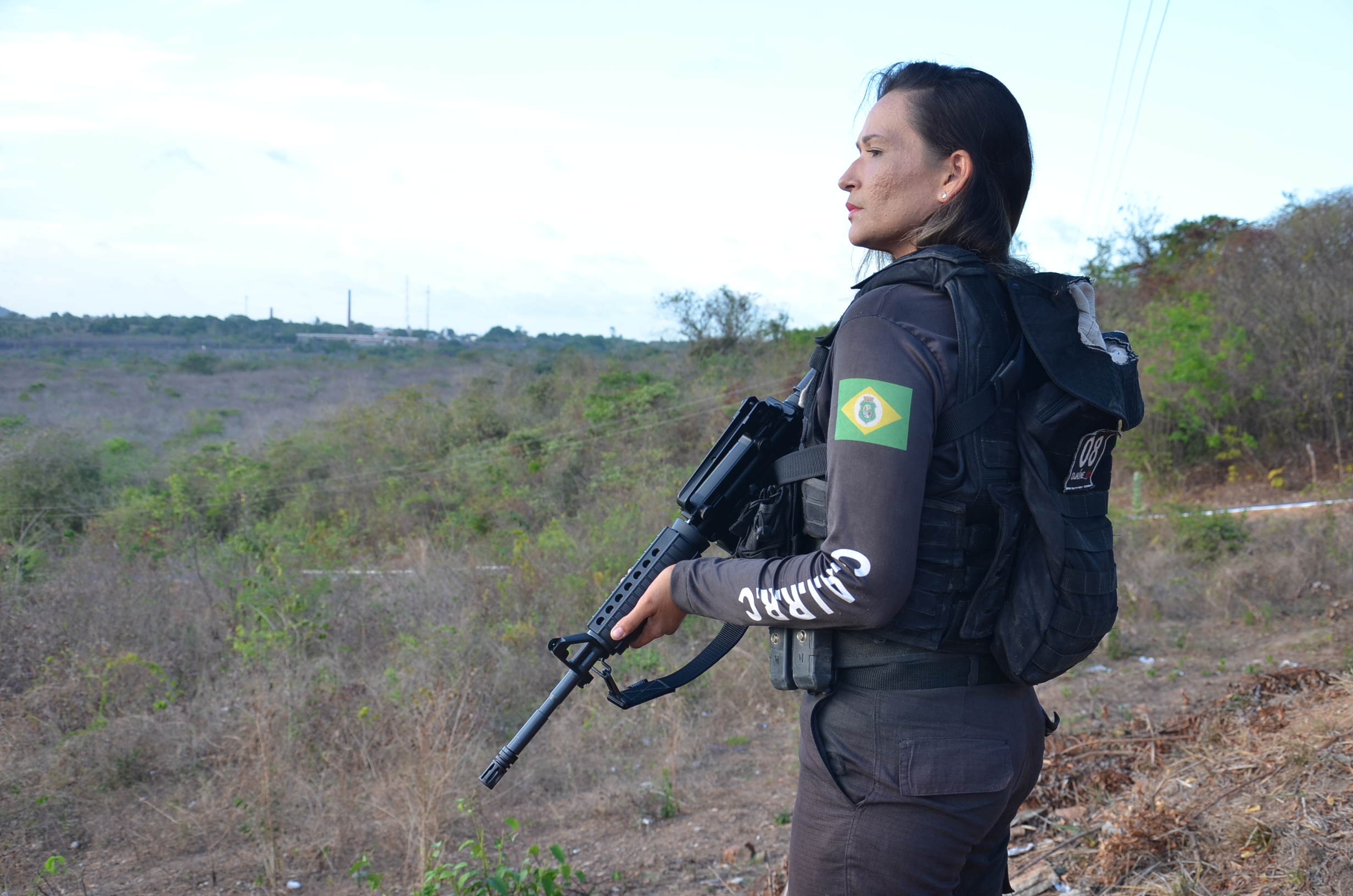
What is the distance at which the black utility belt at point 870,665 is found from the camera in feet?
4.49

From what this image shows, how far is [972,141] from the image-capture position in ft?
4.75

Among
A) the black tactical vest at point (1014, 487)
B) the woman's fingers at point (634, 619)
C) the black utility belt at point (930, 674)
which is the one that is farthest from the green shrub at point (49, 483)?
the black tactical vest at point (1014, 487)

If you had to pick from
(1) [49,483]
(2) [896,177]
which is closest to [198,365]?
(1) [49,483]

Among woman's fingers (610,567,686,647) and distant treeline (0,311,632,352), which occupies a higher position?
distant treeline (0,311,632,352)

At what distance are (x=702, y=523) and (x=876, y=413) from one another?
610mm

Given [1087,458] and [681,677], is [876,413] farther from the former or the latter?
[681,677]

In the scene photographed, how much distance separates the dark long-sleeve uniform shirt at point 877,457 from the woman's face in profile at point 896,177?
20 cm

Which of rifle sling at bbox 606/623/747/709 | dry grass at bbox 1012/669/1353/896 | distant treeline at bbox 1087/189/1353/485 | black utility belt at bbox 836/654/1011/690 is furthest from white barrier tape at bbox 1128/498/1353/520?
black utility belt at bbox 836/654/1011/690

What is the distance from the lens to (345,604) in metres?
6.49

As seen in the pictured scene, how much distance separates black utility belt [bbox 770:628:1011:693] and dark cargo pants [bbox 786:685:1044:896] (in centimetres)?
1

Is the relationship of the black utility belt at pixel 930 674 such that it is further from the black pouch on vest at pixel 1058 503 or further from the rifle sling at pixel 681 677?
the rifle sling at pixel 681 677

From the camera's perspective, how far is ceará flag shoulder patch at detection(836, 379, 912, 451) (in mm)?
1233

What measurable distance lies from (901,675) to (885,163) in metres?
0.82

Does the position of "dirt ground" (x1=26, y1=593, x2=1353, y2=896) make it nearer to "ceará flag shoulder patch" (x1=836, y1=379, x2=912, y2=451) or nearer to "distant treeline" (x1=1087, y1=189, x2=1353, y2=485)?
"ceará flag shoulder patch" (x1=836, y1=379, x2=912, y2=451)
